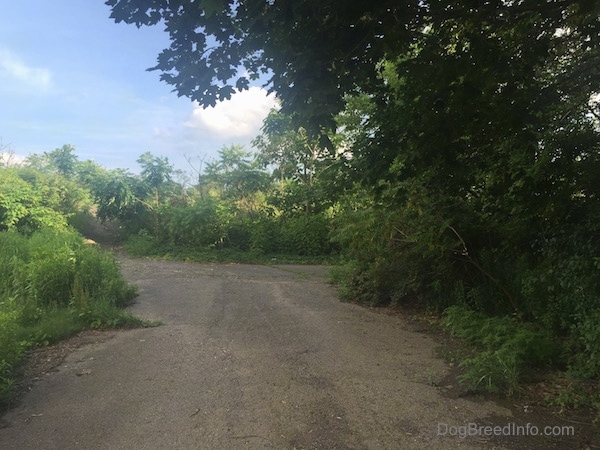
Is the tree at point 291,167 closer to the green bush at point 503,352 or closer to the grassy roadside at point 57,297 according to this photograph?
the grassy roadside at point 57,297

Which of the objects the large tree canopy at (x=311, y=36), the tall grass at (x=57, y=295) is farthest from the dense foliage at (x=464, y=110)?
the tall grass at (x=57, y=295)

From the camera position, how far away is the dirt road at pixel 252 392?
12.5 feet

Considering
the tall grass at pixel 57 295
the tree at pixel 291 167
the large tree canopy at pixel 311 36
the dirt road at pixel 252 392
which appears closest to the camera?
the dirt road at pixel 252 392

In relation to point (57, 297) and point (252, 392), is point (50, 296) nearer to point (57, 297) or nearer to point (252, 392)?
point (57, 297)

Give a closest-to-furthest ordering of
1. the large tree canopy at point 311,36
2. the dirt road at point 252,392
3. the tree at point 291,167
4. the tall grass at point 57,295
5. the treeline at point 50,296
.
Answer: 1. the dirt road at point 252,392
2. the large tree canopy at point 311,36
3. the treeline at point 50,296
4. the tall grass at point 57,295
5. the tree at point 291,167

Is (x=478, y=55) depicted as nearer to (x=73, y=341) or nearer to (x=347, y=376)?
(x=347, y=376)

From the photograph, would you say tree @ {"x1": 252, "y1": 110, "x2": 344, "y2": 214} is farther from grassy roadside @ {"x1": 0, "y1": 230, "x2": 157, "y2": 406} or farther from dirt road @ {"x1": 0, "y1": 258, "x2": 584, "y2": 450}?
dirt road @ {"x1": 0, "y1": 258, "x2": 584, "y2": 450}

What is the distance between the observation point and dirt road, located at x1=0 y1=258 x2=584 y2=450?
12.5ft

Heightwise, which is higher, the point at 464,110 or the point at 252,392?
the point at 464,110

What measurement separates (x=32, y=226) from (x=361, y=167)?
1563 cm

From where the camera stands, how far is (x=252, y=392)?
185 inches

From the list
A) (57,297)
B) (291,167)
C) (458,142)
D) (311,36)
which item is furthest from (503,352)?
(291,167)

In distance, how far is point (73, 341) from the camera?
671 centimetres

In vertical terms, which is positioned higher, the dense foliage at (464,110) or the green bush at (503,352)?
the dense foliage at (464,110)
